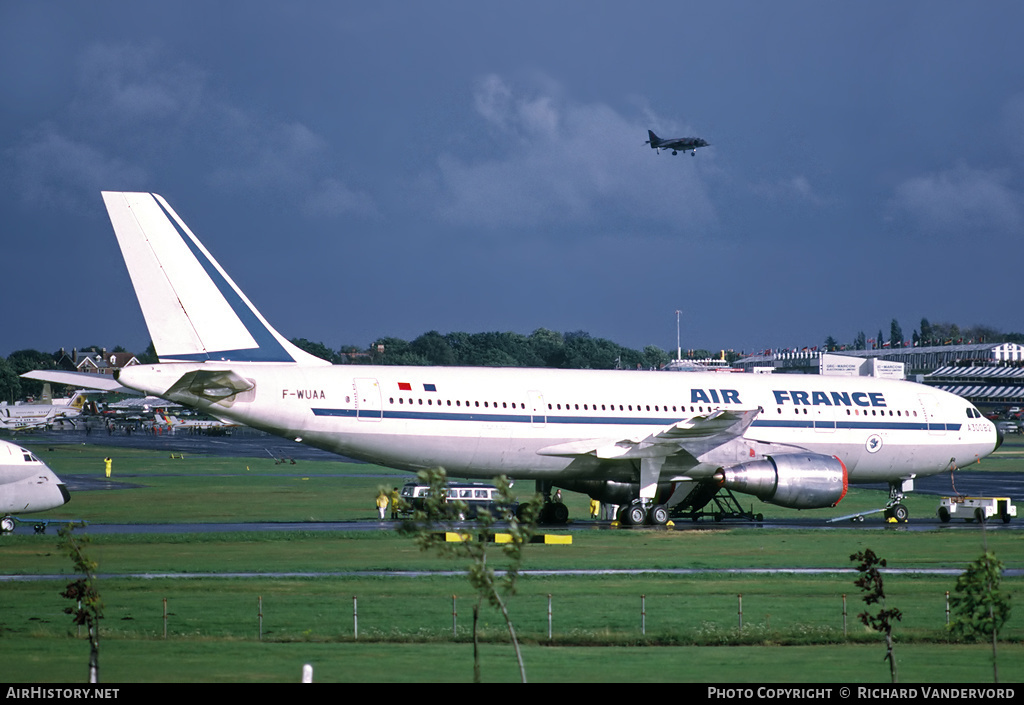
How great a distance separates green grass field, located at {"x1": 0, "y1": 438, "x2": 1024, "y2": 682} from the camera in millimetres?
20250

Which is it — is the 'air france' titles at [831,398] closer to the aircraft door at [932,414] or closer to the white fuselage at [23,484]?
the aircraft door at [932,414]

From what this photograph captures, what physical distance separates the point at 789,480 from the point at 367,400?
Result: 48.1ft

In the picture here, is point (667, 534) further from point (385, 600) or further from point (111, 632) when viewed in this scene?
point (111, 632)

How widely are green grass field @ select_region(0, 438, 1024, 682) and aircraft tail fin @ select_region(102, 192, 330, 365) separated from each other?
614 cm

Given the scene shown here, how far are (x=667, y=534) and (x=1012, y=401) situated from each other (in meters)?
137

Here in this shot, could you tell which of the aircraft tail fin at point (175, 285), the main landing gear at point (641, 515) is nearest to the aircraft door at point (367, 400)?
the aircraft tail fin at point (175, 285)

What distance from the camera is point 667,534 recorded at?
42094 mm

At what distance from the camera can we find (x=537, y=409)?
4288 cm

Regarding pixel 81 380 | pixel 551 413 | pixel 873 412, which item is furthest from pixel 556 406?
pixel 81 380

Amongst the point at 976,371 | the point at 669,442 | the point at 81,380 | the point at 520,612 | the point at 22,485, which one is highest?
the point at 976,371

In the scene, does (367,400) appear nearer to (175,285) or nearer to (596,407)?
(175,285)

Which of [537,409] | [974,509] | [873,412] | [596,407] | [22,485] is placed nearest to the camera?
[537,409]

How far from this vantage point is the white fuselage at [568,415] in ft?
131
